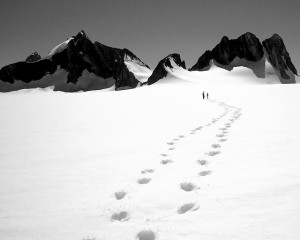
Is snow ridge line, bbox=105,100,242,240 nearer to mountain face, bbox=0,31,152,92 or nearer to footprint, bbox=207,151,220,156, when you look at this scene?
footprint, bbox=207,151,220,156

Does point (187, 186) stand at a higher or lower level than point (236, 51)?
lower

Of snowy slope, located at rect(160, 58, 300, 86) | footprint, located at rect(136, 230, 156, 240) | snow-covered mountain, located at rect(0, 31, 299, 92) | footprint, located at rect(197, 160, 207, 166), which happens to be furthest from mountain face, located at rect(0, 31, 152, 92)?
footprint, located at rect(136, 230, 156, 240)

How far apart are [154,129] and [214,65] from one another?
15119cm

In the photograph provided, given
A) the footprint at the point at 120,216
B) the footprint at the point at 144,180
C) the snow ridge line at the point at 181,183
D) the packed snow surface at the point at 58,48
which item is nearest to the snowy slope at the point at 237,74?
the packed snow surface at the point at 58,48

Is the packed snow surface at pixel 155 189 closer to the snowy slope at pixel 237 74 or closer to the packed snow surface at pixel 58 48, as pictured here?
the snowy slope at pixel 237 74

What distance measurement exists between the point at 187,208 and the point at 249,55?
168064mm

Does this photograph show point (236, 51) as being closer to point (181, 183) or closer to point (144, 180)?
point (144, 180)

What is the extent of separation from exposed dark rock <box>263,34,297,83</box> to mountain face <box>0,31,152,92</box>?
83.1m

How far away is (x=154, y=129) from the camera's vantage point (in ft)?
33.8

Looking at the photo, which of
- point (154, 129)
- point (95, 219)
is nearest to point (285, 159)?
point (95, 219)

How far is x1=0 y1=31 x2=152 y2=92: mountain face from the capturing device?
165000 mm

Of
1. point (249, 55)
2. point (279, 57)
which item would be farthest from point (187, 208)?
point (279, 57)

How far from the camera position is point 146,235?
118 inches

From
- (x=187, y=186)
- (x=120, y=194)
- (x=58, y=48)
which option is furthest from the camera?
(x=58, y=48)
